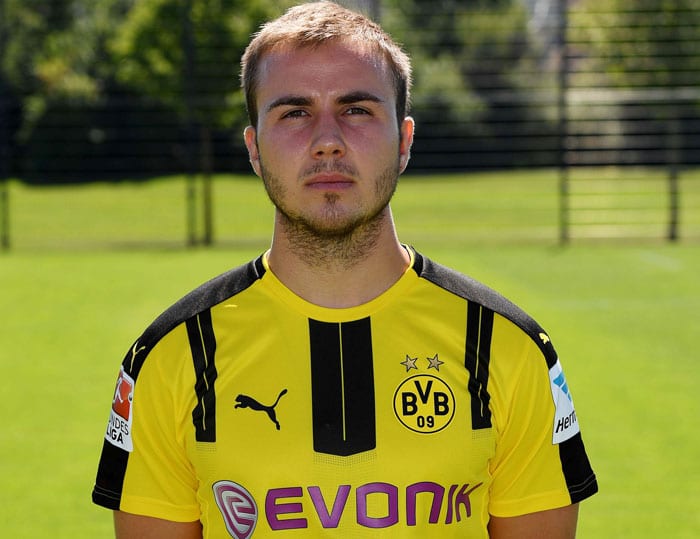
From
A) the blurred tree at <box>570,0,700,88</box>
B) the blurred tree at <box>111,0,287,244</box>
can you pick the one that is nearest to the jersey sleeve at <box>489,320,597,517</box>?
the blurred tree at <box>111,0,287,244</box>

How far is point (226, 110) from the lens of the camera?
20781 millimetres

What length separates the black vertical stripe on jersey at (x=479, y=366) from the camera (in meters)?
2.43

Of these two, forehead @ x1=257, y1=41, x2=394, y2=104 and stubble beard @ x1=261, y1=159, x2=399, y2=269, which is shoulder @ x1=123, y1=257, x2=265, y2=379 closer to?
stubble beard @ x1=261, y1=159, x2=399, y2=269

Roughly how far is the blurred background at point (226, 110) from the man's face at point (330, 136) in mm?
15724

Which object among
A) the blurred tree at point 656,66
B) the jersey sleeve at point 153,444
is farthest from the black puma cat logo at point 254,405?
the blurred tree at point 656,66

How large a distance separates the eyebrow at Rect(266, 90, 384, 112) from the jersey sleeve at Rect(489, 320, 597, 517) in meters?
0.57

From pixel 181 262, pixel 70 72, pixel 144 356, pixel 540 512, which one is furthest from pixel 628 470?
pixel 70 72

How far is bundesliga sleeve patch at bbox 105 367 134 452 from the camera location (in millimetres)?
2467

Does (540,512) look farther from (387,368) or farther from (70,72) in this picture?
(70,72)

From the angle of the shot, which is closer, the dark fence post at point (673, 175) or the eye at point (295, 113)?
the eye at point (295, 113)

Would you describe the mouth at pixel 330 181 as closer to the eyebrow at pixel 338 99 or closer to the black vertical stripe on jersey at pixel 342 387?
the eyebrow at pixel 338 99

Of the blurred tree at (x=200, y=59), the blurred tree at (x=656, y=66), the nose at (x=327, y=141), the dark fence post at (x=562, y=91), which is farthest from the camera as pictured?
the blurred tree at (x=200, y=59)

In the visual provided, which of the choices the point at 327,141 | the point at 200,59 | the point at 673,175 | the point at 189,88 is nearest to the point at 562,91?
the point at 673,175

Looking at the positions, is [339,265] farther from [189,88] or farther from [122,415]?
[189,88]
